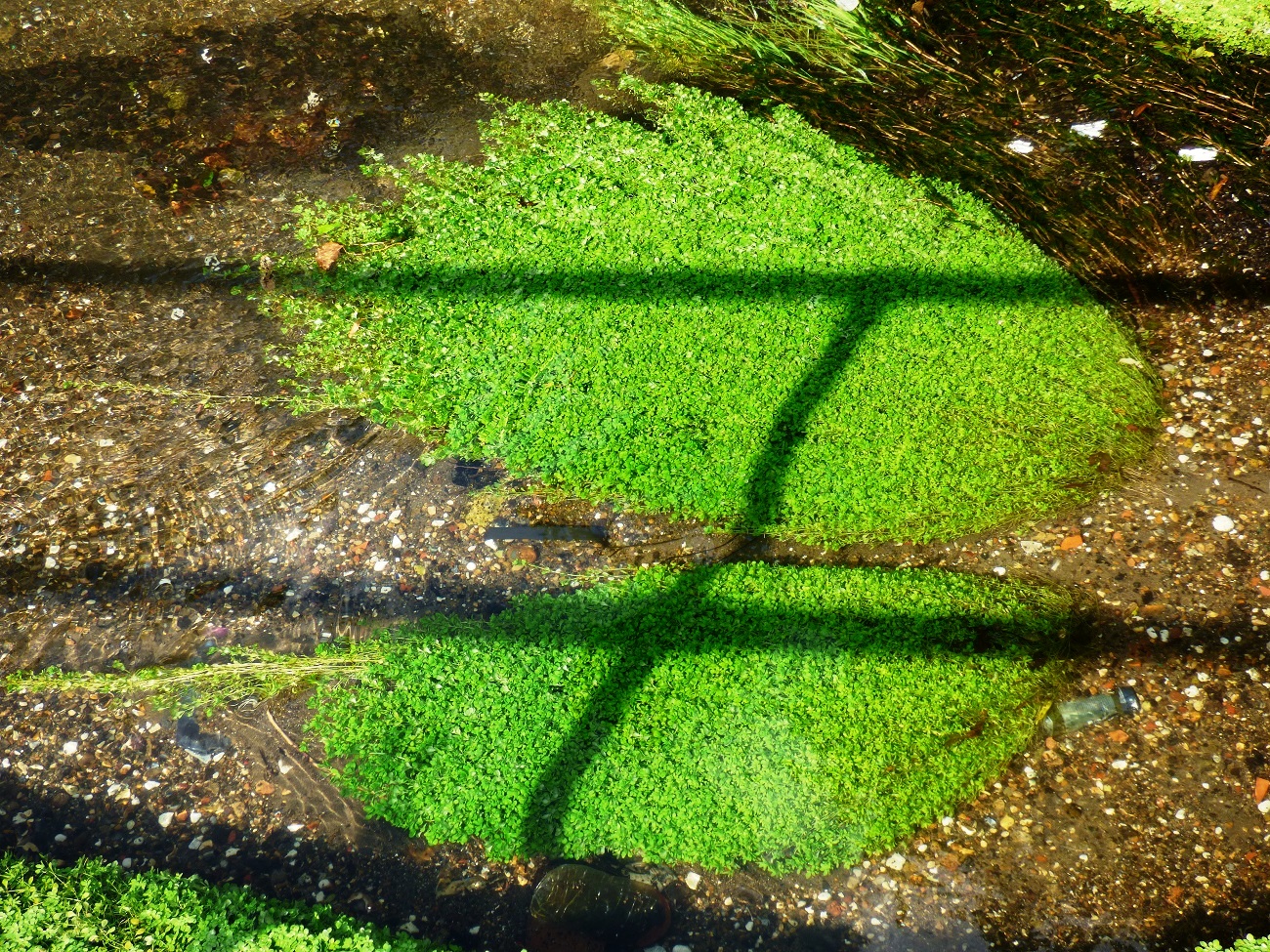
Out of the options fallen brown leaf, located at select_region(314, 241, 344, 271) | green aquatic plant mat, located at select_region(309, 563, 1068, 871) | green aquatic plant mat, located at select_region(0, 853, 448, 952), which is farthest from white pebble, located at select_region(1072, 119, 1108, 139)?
green aquatic plant mat, located at select_region(0, 853, 448, 952)

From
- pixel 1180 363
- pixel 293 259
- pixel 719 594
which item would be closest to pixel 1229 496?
pixel 1180 363

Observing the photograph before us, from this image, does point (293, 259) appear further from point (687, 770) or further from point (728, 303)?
point (687, 770)

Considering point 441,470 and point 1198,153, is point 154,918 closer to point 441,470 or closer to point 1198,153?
point 441,470

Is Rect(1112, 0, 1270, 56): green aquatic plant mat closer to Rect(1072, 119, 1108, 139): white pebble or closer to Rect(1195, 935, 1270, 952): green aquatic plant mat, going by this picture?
Rect(1072, 119, 1108, 139): white pebble

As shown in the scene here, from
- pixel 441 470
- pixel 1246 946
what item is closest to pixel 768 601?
pixel 441 470

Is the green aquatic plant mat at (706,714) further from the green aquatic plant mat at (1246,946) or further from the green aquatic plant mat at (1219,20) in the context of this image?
the green aquatic plant mat at (1219,20)

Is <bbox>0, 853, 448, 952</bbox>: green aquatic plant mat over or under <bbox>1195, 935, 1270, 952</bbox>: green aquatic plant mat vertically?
under
